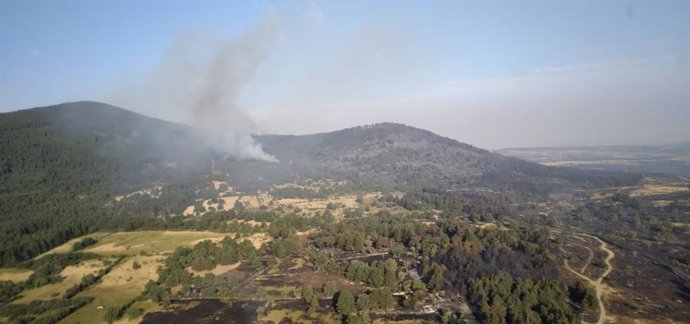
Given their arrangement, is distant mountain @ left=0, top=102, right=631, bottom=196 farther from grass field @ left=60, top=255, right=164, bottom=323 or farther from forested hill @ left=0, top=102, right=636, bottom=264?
grass field @ left=60, top=255, right=164, bottom=323

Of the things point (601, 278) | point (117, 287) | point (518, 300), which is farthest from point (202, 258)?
point (601, 278)

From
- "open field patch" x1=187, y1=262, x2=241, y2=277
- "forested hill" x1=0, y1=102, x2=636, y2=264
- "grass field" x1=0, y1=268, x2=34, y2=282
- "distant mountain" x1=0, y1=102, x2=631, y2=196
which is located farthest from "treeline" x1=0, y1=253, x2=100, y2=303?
"distant mountain" x1=0, y1=102, x2=631, y2=196

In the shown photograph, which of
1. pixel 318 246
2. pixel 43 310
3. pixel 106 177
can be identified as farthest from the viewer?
pixel 106 177

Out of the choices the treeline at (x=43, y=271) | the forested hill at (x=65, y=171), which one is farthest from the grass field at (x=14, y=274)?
the forested hill at (x=65, y=171)

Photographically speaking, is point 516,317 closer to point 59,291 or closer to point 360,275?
point 360,275

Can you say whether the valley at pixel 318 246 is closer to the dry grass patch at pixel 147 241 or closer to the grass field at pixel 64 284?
the grass field at pixel 64 284

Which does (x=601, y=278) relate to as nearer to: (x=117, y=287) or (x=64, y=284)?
(x=117, y=287)
